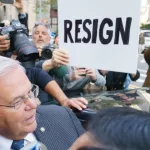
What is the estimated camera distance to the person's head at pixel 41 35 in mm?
3346

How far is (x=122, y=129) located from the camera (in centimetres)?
66

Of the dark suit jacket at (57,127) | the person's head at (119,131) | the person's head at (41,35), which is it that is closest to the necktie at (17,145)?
the dark suit jacket at (57,127)

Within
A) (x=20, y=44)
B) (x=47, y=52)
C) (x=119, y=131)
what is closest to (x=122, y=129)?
(x=119, y=131)

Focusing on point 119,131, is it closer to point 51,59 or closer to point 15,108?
point 15,108

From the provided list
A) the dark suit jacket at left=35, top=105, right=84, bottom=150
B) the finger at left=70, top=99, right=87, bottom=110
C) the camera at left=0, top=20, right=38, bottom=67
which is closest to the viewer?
the dark suit jacket at left=35, top=105, right=84, bottom=150

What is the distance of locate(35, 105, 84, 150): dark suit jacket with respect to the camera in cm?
167

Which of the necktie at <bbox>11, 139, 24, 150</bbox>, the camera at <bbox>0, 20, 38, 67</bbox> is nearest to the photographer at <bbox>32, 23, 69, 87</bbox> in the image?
the camera at <bbox>0, 20, 38, 67</bbox>

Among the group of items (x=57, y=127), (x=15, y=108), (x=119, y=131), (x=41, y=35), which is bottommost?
(x=57, y=127)

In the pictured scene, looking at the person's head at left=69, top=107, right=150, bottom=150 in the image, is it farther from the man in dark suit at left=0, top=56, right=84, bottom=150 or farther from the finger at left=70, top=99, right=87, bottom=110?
the finger at left=70, top=99, right=87, bottom=110

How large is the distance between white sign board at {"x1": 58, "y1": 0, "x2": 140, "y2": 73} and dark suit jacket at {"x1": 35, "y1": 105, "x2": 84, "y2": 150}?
11.9 inches

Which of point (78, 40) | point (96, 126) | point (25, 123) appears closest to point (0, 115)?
point (25, 123)

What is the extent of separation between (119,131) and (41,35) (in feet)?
9.30

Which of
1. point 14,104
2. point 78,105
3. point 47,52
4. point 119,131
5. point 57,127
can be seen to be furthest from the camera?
point 47,52

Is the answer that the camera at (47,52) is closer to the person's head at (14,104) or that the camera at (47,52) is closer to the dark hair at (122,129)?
the person's head at (14,104)
